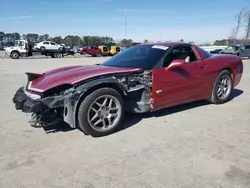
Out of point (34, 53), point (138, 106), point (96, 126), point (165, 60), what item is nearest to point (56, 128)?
point (96, 126)

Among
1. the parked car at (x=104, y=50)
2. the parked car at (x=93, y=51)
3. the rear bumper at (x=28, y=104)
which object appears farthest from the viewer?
the parked car at (x=104, y=50)

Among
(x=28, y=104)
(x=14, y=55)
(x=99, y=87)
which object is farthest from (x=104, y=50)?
(x=28, y=104)

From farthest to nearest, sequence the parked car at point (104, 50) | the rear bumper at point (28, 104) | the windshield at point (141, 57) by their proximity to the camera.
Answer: the parked car at point (104, 50), the windshield at point (141, 57), the rear bumper at point (28, 104)

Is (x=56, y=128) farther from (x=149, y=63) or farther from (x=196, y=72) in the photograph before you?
(x=196, y=72)

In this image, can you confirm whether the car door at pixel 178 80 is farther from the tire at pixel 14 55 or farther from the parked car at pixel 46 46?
the parked car at pixel 46 46

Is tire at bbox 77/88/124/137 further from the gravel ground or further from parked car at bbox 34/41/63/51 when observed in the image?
parked car at bbox 34/41/63/51

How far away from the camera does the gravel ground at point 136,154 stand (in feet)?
9.00

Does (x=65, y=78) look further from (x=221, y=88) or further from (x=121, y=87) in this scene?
(x=221, y=88)

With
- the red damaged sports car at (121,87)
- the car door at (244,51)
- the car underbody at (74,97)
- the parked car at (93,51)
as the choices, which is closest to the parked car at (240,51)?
the car door at (244,51)

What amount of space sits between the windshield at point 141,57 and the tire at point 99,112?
33.7 inches

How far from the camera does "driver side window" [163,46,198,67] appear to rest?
4723 millimetres

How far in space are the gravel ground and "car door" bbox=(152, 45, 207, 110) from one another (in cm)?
41

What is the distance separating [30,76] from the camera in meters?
4.66

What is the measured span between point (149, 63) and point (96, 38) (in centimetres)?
7681
